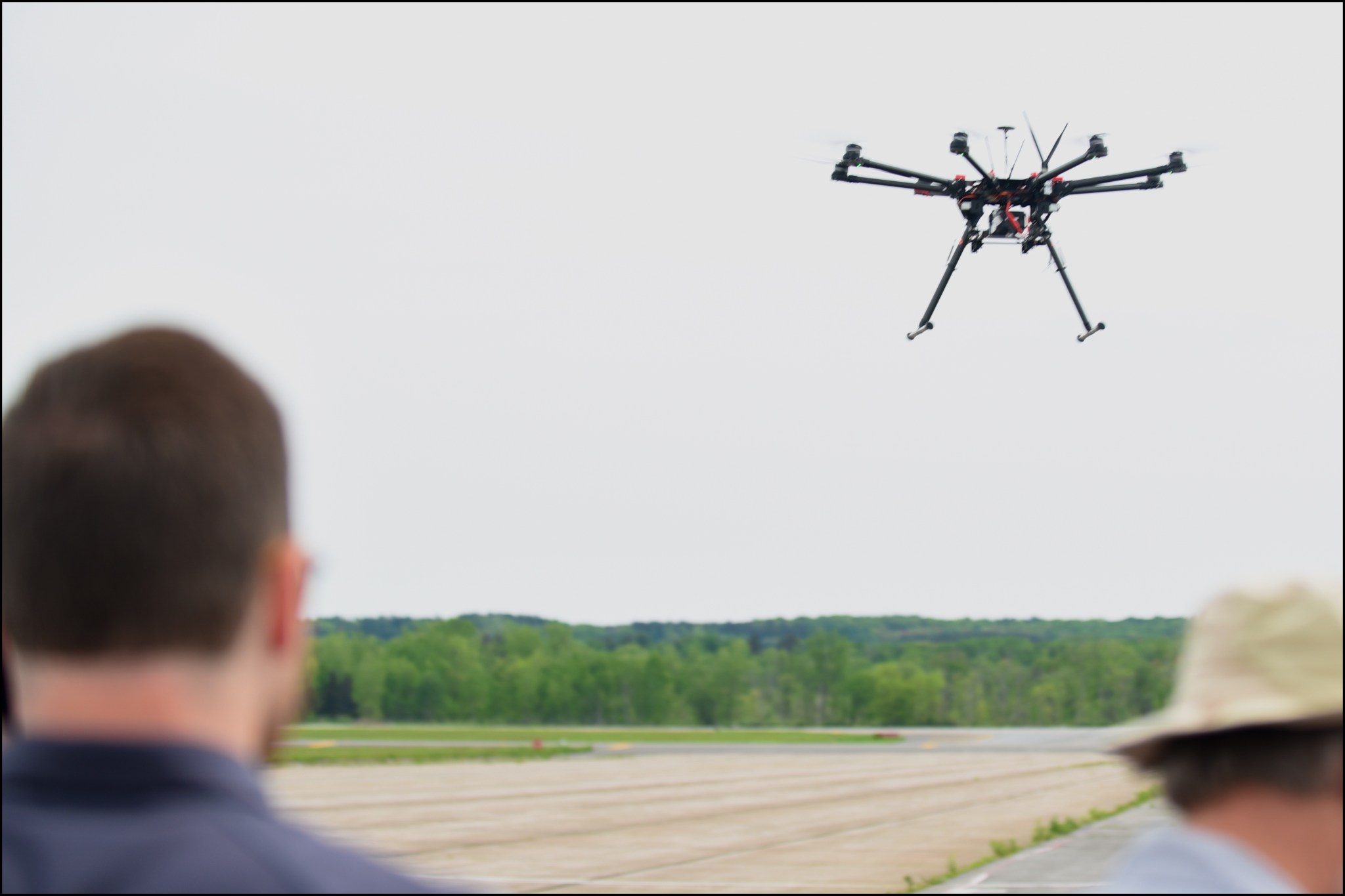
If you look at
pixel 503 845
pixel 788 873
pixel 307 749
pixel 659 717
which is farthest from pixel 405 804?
pixel 659 717

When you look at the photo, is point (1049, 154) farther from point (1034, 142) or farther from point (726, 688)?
point (726, 688)

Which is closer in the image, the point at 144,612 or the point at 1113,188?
the point at 144,612

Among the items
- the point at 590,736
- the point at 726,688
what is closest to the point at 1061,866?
the point at 590,736

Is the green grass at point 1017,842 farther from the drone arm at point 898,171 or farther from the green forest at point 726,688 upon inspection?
the green forest at point 726,688

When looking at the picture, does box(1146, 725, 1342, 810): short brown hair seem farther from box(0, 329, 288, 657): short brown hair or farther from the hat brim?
box(0, 329, 288, 657): short brown hair

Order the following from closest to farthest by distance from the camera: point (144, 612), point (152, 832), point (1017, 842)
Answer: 1. point (152, 832)
2. point (144, 612)
3. point (1017, 842)

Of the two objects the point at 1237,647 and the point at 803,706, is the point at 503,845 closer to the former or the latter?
the point at 1237,647
